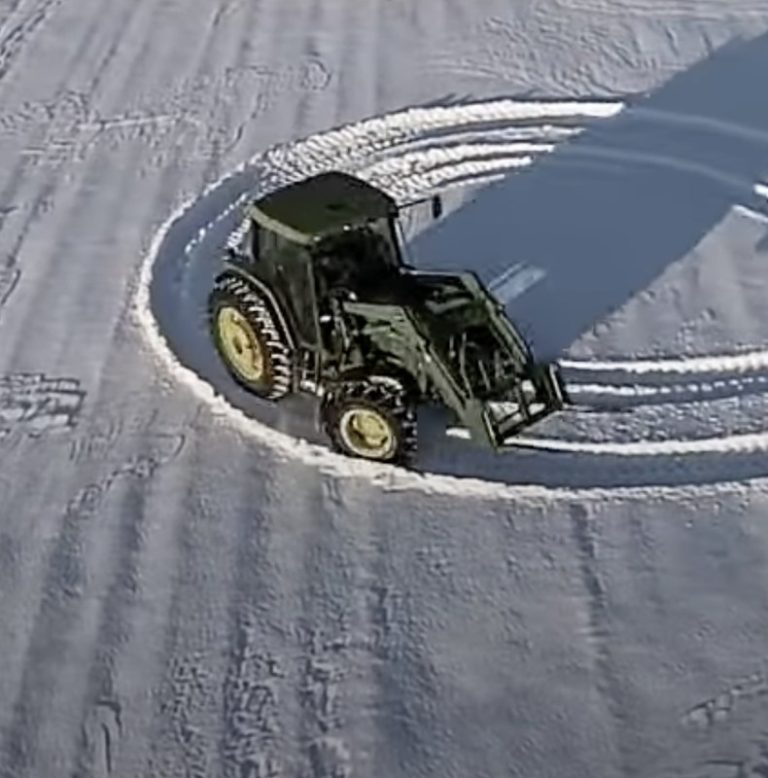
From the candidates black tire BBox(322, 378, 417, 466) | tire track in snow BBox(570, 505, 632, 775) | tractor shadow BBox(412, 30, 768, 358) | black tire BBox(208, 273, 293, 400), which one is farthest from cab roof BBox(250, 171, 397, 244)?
tire track in snow BBox(570, 505, 632, 775)

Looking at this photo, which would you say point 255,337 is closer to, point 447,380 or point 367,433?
point 367,433

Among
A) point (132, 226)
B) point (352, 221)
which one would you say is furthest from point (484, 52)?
point (352, 221)

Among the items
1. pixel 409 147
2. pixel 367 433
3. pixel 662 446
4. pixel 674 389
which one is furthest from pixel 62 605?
pixel 409 147

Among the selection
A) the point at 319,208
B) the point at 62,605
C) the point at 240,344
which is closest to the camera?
the point at 62,605

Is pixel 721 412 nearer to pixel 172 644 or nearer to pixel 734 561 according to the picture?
pixel 734 561

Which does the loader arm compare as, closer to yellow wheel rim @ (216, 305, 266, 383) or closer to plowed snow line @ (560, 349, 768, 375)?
yellow wheel rim @ (216, 305, 266, 383)

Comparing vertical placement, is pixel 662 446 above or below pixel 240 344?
below
